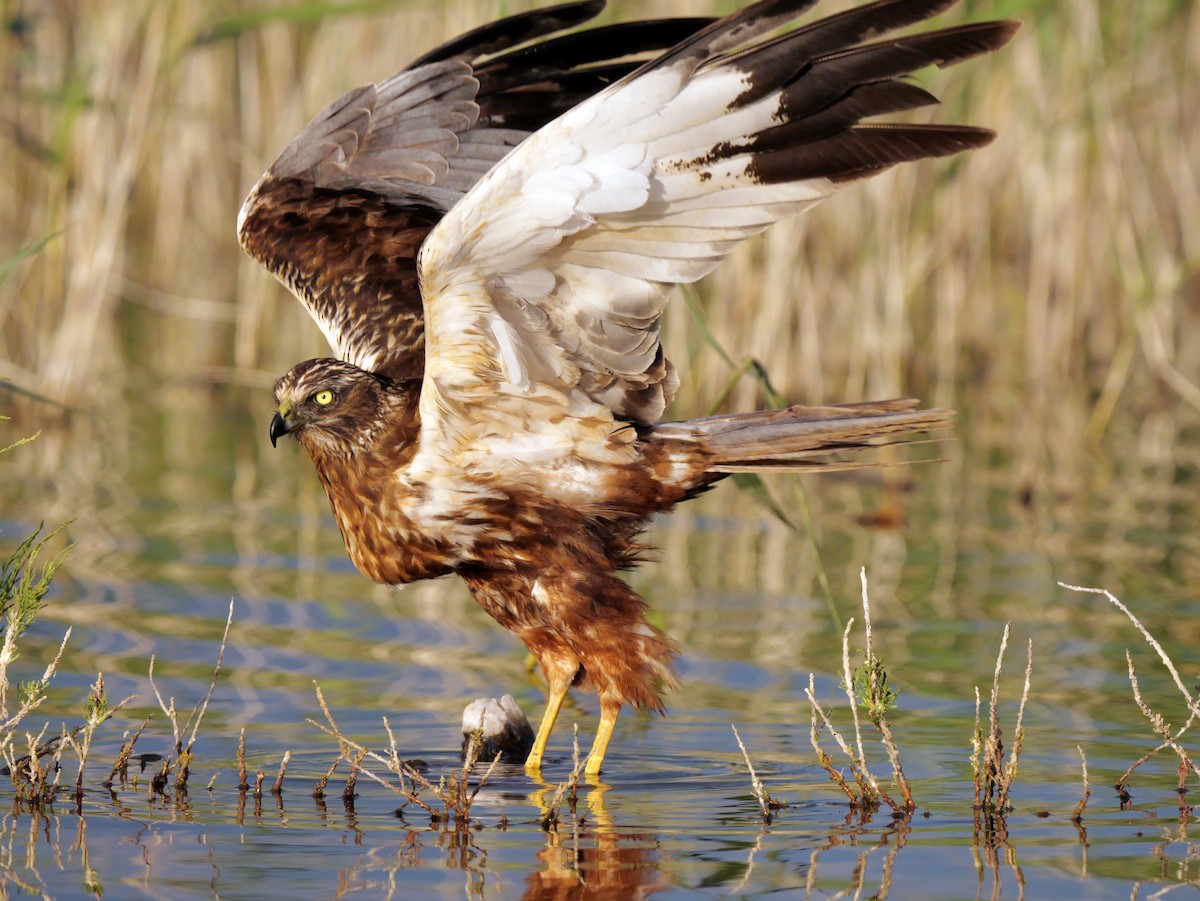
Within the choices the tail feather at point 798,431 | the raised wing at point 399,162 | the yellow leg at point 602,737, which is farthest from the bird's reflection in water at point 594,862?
the raised wing at point 399,162

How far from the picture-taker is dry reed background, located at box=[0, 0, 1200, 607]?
29.2 ft

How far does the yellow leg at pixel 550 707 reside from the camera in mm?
4762

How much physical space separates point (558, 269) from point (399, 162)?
5.38 feet

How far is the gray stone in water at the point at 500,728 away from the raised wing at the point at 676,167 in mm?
947

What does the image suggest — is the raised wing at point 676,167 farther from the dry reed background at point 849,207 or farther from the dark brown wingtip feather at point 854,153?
the dry reed background at point 849,207

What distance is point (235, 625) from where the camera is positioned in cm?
624

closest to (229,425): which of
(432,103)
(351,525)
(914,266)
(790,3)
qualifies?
(914,266)

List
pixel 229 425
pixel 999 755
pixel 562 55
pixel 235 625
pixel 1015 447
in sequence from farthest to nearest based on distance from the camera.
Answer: pixel 229 425, pixel 1015 447, pixel 235 625, pixel 562 55, pixel 999 755

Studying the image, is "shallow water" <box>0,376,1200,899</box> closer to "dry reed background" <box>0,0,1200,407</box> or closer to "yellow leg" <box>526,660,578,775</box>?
"yellow leg" <box>526,660,578,775</box>

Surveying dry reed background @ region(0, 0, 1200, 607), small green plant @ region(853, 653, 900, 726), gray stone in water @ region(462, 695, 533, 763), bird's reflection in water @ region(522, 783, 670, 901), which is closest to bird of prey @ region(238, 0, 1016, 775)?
gray stone in water @ region(462, 695, 533, 763)

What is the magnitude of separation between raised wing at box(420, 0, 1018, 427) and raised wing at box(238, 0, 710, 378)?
3.84 feet

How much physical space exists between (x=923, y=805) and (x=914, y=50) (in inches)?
68.5

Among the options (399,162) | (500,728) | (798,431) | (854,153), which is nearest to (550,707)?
(500,728)

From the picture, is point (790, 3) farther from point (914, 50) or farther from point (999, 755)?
point (999, 755)
